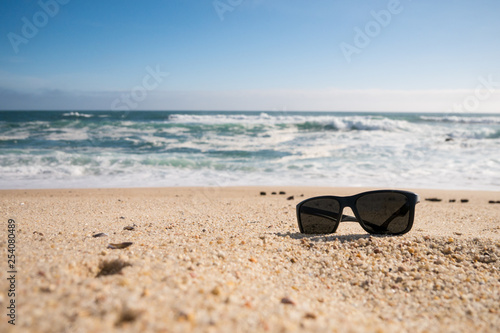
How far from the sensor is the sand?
126 cm

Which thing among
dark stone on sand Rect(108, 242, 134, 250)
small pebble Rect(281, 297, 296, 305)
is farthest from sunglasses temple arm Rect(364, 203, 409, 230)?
dark stone on sand Rect(108, 242, 134, 250)

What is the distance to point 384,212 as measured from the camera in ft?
9.47

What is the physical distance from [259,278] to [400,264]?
1.12 metres

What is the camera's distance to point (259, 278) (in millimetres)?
1912

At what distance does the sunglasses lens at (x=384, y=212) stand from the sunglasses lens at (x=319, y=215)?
0.25 m

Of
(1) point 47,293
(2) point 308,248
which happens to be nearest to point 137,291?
(1) point 47,293

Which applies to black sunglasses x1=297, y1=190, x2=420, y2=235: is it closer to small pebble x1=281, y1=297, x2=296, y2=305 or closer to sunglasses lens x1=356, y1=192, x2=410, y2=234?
sunglasses lens x1=356, y1=192, x2=410, y2=234

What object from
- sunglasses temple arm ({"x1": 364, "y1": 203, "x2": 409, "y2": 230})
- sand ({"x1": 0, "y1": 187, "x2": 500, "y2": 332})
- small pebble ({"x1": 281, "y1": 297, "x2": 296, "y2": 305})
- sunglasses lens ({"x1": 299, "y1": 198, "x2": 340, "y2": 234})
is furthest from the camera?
sunglasses lens ({"x1": 299, "y1": 198, "x2": 340, "y2": 234})

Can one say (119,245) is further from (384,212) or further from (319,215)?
(384,212)

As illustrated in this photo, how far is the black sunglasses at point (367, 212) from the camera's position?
285 centimetres

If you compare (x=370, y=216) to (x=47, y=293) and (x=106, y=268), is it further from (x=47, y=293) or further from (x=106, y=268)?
(x=47, y=293)

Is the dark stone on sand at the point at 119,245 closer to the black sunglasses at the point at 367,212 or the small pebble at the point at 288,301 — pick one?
the small pebble at the point at 288,301

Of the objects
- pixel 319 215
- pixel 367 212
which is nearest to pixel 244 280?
pixel 319 215

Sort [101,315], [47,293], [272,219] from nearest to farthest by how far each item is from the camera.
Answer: [101,315]
[47,293]
[272,219]
